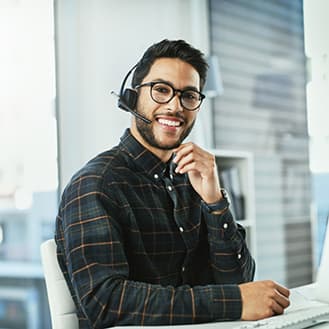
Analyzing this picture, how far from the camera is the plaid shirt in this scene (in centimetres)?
119

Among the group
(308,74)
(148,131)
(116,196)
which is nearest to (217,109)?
(308,74)

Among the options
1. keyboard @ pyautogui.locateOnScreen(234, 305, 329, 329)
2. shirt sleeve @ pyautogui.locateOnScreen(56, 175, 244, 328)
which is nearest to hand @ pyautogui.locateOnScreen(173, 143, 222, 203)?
shirt sleeve @ pyautogui.locateOnScreen(56, 175, 244, 328)

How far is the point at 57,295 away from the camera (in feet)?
4.40

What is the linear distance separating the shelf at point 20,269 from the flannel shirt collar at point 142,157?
1.46m

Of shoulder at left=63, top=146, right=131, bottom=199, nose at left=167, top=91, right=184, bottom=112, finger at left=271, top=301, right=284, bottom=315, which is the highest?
nose at left=167, top=91, right=184, bottom=112

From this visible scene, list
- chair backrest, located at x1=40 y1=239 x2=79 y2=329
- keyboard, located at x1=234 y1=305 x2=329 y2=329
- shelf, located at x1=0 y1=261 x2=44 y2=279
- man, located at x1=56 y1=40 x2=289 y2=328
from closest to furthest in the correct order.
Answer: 1. keyboard, located at x1=234 y1=305 x2=329 y2=329
2. man, located at x1=56 y1=40 x2=289 y2=328
3. chair backrest, located at x1=40 y1=239 x2=79 y2=329
4. shelf, located at x1=0 y1=261 x2=44 y2=279

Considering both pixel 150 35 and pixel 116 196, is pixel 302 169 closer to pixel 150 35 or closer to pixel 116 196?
pixel 150 35

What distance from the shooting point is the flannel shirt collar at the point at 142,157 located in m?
1.55

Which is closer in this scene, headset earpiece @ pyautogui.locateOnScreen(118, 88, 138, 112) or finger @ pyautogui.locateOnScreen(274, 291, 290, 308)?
finger @ pyautogui.locateOnScreen(274, 291, 290, 308)

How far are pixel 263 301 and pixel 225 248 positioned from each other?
407 mm

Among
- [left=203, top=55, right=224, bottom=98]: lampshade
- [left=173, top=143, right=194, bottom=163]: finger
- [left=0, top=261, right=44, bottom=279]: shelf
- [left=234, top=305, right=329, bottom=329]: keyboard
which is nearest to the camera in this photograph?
[left=234, top=305, right=329, bottom=329]: keyboard

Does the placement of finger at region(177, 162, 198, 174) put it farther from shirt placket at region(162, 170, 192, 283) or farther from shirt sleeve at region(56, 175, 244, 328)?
shirt sleeve at region(56, 175, 244, 328)

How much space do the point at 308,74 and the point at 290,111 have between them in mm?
262

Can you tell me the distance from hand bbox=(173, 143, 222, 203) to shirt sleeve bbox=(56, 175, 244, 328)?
0.79 feet
